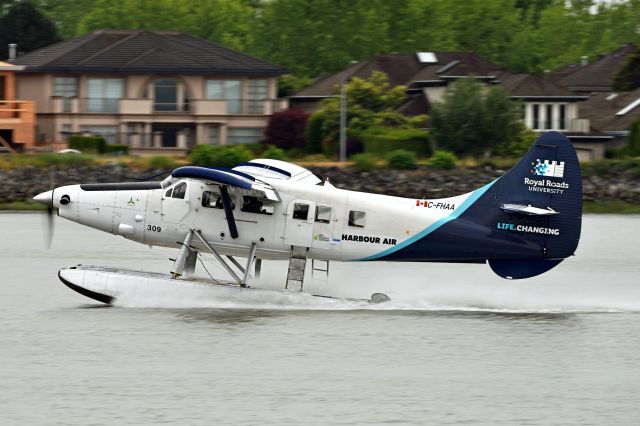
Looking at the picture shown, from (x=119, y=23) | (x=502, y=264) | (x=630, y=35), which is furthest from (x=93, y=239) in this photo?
(x=630, y=35)

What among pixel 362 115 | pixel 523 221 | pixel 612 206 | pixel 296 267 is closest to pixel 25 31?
pixel 362 115

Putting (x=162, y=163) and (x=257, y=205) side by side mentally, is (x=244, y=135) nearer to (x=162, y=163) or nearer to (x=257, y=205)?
(x=162, y=163)

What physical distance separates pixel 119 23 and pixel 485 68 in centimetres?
2475

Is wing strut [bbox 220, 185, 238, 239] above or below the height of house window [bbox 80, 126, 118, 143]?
below

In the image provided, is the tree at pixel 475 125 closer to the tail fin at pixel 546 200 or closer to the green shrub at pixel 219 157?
the green shrub at pixel 219 157

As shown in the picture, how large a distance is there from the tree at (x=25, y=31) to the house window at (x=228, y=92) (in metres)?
21.4

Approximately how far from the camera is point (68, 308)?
18.9m

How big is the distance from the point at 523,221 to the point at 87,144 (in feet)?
94.8

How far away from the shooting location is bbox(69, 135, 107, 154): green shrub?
44.6 m

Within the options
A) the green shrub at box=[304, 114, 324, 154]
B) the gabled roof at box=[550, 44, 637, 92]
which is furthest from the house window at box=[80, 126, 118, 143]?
the gabled roof at box=[550, 44, 637, 92]

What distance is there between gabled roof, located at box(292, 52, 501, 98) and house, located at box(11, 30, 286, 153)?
16.1ft

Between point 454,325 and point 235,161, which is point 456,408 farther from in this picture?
point 235,161

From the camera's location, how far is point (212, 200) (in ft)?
60.5

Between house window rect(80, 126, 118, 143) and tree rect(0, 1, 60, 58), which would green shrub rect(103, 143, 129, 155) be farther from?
tree rect(0, 1, 60, 58)
